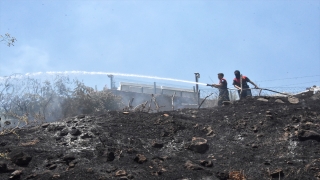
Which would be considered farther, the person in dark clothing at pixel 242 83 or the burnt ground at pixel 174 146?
the person in dark clothing at pixel 242 83

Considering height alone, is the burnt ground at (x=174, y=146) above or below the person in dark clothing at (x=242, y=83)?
below

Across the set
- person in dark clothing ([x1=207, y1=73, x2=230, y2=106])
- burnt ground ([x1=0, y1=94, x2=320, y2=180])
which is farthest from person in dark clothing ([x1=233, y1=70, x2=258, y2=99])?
burnt ground ([x1=0, y1=94, x2=320, y2=180])

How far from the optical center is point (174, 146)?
334 inches

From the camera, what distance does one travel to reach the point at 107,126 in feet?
29.6

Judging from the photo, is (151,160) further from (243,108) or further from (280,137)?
(243,108)

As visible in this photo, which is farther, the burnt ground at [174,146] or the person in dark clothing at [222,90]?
the person in dark clothing at [222,90]

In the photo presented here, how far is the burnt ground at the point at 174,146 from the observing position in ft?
23.6

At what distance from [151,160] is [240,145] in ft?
6.67

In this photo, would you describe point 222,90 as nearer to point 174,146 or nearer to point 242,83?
point 242,83

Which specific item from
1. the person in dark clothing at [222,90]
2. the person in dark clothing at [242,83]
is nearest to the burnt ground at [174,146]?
the person in dark clothing at [222,90]

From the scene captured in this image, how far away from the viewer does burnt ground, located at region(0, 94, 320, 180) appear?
720cm

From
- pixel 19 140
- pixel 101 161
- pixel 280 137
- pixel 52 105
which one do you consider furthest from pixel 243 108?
pixel 52 105

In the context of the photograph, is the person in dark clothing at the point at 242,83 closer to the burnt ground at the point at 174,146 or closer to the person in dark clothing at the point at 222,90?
the person in dark clothing at the point at 222,90

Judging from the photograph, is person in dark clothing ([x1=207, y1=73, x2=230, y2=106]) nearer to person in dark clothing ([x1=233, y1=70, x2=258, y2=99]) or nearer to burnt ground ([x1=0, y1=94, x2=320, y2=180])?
person in dark clothing ([x1=233, y1=70, x2=258, y2=99])
